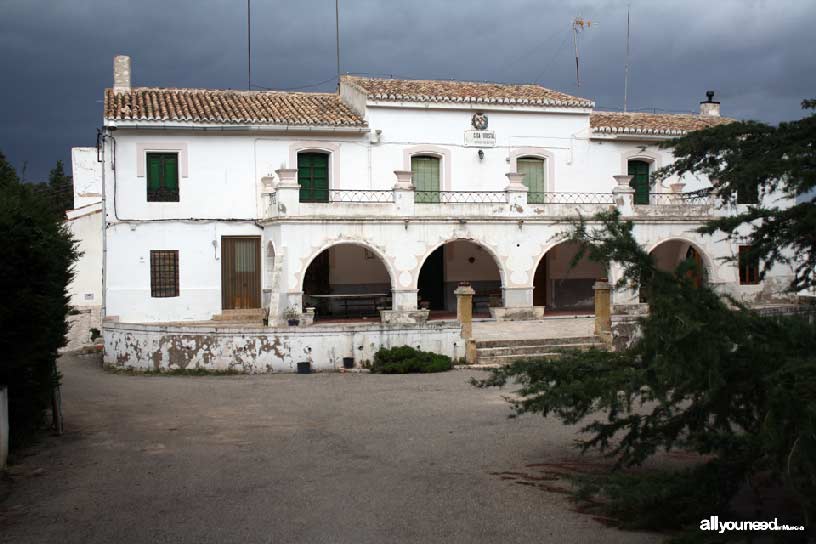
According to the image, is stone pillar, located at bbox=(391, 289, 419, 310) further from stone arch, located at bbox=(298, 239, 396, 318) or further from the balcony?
the balcony

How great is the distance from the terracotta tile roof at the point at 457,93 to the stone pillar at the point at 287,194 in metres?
4.05

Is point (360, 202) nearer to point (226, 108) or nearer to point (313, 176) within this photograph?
point (313, 176)

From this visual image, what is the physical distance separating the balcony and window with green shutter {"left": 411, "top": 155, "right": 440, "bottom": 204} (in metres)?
0.06

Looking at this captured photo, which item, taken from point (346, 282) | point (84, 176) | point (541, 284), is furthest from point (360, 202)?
point (84, 176)

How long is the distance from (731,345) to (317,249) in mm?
14512

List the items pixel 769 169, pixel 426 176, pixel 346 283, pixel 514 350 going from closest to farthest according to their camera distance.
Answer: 1. pixel 769 169
2. pixel 514 350
3. pixel 346 283
4. pixel 426 176

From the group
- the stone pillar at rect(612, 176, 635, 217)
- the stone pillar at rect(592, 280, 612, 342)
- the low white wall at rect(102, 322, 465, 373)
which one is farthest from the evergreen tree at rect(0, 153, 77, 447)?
the stone pillar at rect(612, 176, 635, 217)

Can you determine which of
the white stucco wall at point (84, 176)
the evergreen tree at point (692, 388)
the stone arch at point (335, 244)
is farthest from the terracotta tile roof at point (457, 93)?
the evergreen tree at point (692, 388)

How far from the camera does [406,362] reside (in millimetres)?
15805

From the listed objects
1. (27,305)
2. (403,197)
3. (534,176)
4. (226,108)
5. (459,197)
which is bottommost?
(27,305)

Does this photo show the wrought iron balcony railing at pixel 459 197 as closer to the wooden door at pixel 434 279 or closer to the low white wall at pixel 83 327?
the wooden door at pixel 434 279

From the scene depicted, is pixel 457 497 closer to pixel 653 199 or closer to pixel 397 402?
pixel 397 402

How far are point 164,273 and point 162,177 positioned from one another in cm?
254

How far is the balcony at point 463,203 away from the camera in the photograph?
64.2ft
